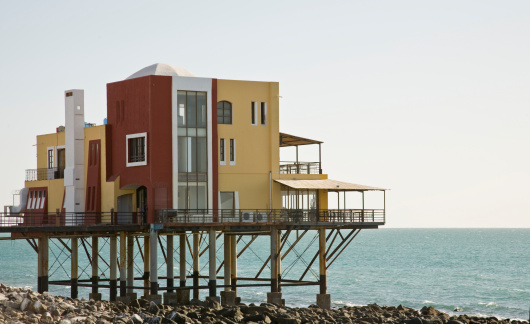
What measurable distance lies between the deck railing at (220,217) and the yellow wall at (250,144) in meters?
0.84

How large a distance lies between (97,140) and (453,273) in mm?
64797

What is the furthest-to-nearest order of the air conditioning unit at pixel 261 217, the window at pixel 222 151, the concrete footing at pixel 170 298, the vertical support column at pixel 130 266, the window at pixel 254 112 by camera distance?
1. the vertical support column at pixel 130 266
2. the window at pixel 254 112
3. the concrete footing at pixel 170 298
4. the window at pixel 222 151
5. the air conditioning unit at pixel 261 217

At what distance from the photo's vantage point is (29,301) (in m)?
41.5

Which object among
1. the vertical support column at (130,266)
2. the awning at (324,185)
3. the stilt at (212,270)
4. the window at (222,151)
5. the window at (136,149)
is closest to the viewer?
the stilt at (212,270)

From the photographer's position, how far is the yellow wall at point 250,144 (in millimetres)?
54594

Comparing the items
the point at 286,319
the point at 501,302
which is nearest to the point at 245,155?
the point at 286,319

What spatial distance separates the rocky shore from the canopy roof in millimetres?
10804

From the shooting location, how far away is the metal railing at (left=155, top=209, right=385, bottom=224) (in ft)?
173

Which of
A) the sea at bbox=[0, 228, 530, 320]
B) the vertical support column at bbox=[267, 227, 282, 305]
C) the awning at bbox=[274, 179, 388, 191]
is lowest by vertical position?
the sea at bbox=[0, 228, 530, 320]

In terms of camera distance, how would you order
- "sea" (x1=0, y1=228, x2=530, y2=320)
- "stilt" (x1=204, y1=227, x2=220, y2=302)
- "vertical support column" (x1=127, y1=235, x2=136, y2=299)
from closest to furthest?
"stilt" (x1=204, y1=227, x2=220, y2=302) → "vertical support column" (x1=127, y1=235, x2=136, y2=299) → "sea" (x1=0, y1=228, x2=530, y2=320)

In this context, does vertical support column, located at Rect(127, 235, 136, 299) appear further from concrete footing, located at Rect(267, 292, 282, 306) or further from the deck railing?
concrete footing, located at Rect(267, 292, 282, 306)

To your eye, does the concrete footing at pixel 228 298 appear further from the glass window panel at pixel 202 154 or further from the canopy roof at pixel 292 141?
the canopy roof at pixel 292 141

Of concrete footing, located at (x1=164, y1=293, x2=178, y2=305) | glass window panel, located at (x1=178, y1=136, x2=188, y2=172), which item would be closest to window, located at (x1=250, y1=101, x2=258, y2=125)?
glass window panel, located at (x1=178, y1=136, x2=188, y2=172)

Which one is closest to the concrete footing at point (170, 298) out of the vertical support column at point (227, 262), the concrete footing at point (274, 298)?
the vertical support column at point (227, 262)
